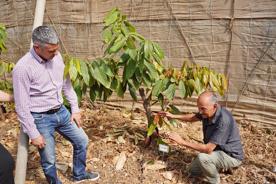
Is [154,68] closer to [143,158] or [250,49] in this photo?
[143,158]

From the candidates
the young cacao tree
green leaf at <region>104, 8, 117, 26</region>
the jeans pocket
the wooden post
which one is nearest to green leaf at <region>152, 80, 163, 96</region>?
the young cacao tree

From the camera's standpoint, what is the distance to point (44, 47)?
8.39 ft

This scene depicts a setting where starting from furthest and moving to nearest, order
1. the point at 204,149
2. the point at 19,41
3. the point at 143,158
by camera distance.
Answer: the point at 19,41 < the point at 143,158 < the point at 204,149

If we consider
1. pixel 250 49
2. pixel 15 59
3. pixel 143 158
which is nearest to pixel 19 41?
pixel 15 59

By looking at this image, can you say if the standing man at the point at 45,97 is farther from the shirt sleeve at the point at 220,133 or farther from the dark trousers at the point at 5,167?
the shirt sleeve at the point at 220,133

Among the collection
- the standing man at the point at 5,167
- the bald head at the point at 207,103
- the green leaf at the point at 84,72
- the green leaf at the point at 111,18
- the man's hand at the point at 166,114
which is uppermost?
the green leaf at the point at 111,18

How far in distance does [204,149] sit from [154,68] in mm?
824

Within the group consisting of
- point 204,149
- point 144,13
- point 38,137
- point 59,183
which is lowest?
point 59,183

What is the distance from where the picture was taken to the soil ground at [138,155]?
3.41m

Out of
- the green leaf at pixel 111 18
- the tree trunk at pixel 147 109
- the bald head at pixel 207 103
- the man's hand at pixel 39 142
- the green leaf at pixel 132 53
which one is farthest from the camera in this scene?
the tree trunk at pixel 147 109

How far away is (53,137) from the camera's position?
294 cm

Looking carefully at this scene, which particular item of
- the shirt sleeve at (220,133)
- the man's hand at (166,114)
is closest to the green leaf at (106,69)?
the man's hand at (166,114)

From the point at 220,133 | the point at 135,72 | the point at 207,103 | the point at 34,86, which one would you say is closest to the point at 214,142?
the point at 220,133

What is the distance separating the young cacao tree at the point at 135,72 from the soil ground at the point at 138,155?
15.3 inches
